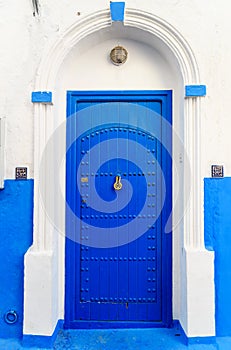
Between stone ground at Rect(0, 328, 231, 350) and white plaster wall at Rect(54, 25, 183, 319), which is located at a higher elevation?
white plaster wall at Rect(54, 25, 183, 319)

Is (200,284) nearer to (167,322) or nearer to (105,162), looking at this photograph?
(167,322)

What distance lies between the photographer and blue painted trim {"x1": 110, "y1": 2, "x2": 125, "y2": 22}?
123 inches

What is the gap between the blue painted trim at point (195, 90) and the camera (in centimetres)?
309

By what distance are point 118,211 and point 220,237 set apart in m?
1.00

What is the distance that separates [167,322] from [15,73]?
284 centimetres

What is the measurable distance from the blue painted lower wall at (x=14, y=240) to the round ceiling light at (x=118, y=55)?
4.91 feet

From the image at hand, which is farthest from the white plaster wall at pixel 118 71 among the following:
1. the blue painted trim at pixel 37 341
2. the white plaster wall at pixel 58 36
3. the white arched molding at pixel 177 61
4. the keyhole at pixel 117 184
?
the blue painted trim at pixel 37 341

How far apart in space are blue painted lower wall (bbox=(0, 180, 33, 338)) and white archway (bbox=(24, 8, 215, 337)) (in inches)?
4.0

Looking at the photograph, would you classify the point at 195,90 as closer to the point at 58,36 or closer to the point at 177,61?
the point at 177,61

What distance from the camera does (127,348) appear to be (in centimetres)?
295

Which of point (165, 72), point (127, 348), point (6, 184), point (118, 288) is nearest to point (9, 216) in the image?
point (6, 184)

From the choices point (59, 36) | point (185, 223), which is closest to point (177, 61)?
point (59, 36)

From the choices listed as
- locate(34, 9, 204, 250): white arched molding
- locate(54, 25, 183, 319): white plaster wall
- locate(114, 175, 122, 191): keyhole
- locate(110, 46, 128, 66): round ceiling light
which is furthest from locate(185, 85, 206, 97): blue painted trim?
locate(114, 175, 122, 191): keyhole

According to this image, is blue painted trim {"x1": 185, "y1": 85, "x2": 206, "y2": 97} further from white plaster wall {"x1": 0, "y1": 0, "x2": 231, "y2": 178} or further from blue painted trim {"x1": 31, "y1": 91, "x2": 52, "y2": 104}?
blue painted trim {"x1": 31, "y1": 91, "x2": 52, "y2": 104}
